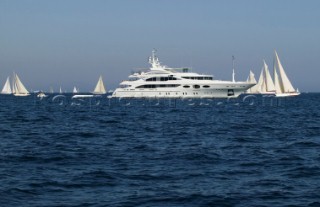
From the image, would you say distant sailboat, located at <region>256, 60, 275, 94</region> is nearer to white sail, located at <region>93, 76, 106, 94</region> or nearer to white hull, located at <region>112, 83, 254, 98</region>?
white hull, located at <region>112, 83, 254, 98</region>

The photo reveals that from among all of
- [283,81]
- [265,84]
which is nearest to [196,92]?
[283,81]

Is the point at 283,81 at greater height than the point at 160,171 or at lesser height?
greater

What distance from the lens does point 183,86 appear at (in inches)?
3922

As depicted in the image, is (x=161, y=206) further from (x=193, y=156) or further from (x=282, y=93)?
(x=282, y=93)

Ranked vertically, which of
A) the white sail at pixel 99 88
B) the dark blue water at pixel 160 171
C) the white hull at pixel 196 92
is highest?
the white sail at pixel 99 88

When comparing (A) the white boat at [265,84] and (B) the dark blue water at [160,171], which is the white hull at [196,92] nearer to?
(A) the white boat at [265,84]

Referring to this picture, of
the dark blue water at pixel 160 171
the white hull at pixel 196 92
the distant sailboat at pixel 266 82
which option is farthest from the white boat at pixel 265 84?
the dark blue water at pixel 160 171

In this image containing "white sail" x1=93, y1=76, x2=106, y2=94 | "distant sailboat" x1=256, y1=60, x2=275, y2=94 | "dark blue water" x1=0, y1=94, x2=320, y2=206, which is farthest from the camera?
"white sail" x1=93, y1=76, x2=106, y2=94

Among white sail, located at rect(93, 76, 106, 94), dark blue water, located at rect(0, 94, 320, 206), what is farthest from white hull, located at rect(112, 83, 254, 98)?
white sail, located at rect(93, 76, 106, 94)

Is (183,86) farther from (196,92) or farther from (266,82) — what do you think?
(266,82)

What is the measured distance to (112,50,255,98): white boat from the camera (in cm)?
9856

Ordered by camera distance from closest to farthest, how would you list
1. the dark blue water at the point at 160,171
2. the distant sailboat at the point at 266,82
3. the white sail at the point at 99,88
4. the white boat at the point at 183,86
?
1. the dark blue water at the point at 160,171
2. the white boat at the point at 183,86
3. the distant sailboat at the point at 266,82
4. the white sail at the point at 99,88

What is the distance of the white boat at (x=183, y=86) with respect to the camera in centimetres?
9856

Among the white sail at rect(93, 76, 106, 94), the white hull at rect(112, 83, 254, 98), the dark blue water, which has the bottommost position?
the dark blue water
